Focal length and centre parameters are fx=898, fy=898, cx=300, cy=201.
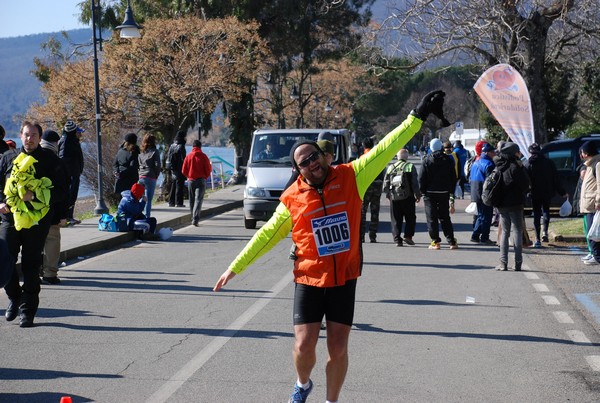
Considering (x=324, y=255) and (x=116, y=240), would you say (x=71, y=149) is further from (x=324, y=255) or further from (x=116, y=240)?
(x=324, y=255)

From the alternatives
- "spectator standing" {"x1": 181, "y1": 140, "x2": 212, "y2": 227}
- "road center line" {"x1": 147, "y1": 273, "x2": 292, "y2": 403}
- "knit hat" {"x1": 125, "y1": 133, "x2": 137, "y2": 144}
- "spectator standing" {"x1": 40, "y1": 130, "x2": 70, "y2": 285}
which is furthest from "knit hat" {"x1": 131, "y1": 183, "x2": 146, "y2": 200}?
"road center line" {"x1": 147, "y1": 273, "x2": 292, "y2": 403}

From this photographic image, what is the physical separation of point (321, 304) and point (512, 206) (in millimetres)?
7925

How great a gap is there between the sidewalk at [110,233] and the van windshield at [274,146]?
2401 mm

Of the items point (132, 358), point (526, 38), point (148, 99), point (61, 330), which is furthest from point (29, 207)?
point (148, 99)

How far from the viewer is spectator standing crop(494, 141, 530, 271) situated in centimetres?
1273

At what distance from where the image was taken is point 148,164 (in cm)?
1898

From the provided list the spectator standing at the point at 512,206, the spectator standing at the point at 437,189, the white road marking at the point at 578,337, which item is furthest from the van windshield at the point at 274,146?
the white road marking at the point at 578,337

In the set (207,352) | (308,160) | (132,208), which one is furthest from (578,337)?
(132,208)

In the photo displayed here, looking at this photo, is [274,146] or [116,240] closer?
[116,240]

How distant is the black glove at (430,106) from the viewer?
568 centimetres

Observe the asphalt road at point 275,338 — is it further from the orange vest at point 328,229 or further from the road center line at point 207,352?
the orange vest at point 328,229

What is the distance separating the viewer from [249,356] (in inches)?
286

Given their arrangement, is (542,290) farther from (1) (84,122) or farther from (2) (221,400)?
(1) (84,122)

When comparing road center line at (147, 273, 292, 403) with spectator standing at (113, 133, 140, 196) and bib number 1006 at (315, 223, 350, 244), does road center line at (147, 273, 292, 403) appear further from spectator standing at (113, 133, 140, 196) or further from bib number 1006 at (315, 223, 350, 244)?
spectator standing at (113, 133, 140, 196)
